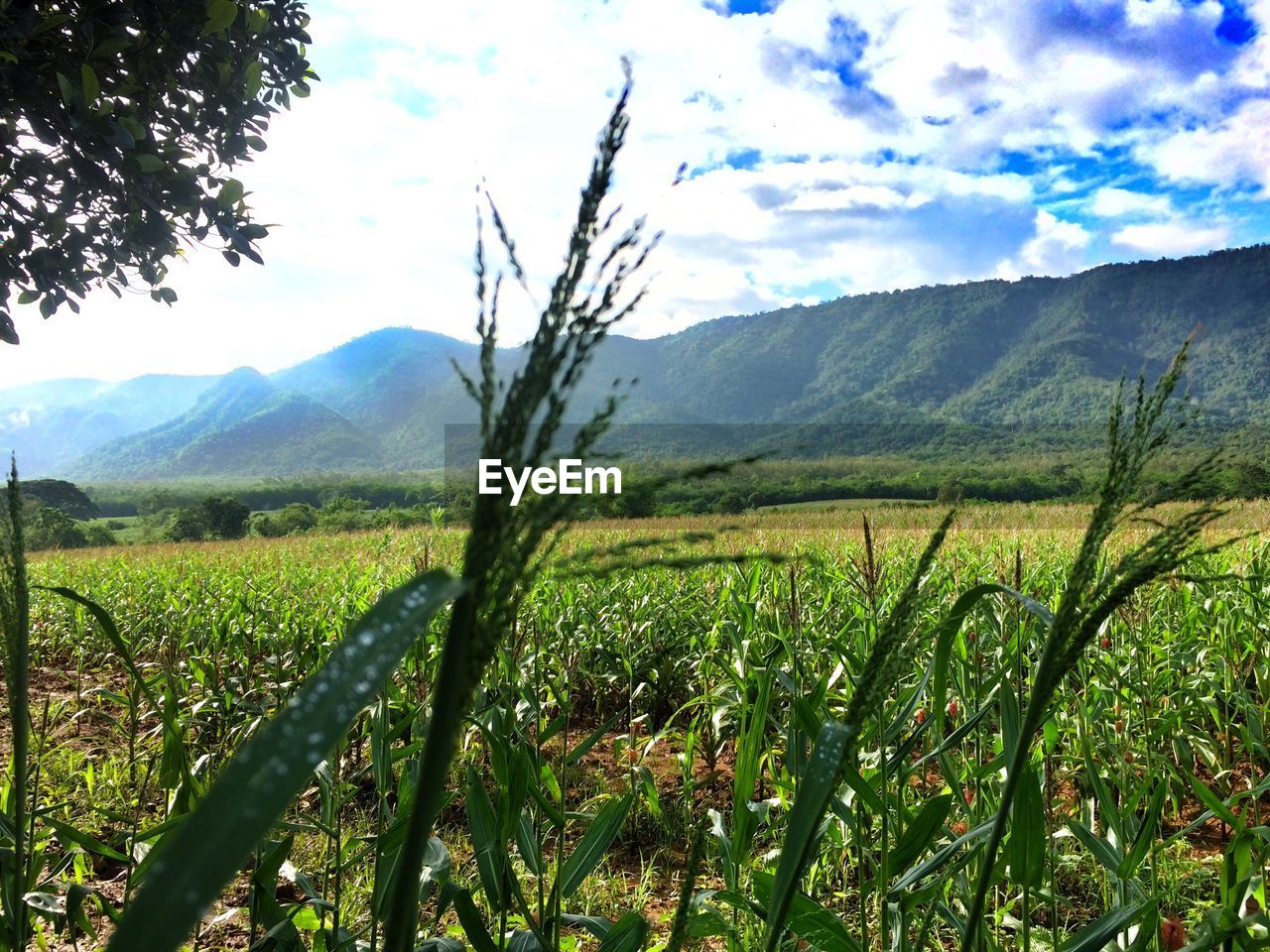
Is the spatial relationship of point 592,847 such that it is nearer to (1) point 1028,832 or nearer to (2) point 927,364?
(1) point 1028,832

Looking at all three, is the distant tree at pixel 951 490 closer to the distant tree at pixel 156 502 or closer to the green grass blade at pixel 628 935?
the green grass blade at pixel 628 935

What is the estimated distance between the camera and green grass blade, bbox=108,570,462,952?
358 millimetres

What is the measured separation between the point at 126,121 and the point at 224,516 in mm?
41185

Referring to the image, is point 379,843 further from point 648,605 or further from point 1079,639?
point 648,605

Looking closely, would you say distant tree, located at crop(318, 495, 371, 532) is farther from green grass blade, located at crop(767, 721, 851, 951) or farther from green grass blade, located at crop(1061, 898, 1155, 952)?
green grass blade, located at crop(767, 721, 851, 951)

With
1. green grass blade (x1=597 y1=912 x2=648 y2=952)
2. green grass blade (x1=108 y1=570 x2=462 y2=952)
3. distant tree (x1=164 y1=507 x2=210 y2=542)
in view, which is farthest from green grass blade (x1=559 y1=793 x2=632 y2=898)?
distant tree (x1=164 y1=507 x2=210 y2=542)

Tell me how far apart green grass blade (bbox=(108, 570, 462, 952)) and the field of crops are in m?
0.18

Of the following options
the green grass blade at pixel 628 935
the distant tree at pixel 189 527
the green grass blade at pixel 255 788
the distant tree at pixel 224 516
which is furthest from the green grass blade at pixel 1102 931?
the distant tree at pixel 224 516

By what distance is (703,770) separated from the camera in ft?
12.7

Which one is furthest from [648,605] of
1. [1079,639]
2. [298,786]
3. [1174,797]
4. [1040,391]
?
[1040,391]

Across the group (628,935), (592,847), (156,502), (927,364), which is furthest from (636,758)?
(927,364)

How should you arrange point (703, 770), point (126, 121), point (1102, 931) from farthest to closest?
point (703, 770) → point (126, 121) → point (1102, 931)

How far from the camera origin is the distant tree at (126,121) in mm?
2906

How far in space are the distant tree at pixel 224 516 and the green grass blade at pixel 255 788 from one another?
141ft
